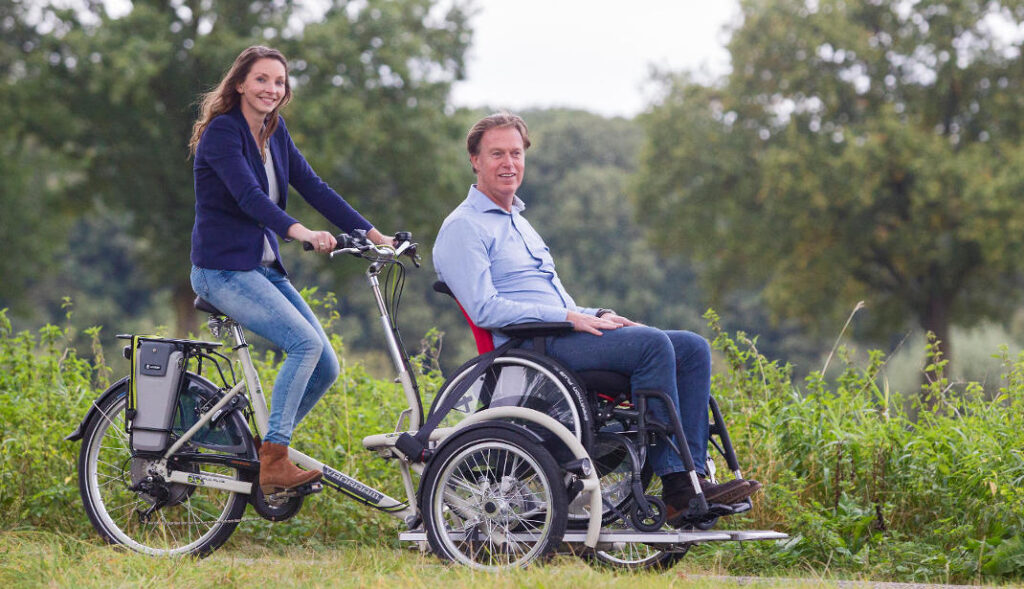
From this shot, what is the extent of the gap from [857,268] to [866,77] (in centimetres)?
401

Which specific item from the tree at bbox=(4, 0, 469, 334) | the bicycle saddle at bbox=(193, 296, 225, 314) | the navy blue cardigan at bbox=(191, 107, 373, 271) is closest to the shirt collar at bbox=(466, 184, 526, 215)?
the navy blue cardigan at bbox=(191, 107, 373, 271)

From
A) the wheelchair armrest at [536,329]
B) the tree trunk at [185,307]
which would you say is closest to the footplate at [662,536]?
the wheelchair armrest at [536,329]

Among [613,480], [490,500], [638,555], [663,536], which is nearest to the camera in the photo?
[663,536]

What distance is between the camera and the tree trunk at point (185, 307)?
20297mm

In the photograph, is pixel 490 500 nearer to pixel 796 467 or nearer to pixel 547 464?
pixel 547 464

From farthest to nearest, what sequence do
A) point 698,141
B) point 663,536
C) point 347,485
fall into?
point 698,141
point 347,485
point 663,536

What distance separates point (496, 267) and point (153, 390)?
1.45 meters

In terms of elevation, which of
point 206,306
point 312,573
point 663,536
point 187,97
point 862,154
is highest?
point 187,97

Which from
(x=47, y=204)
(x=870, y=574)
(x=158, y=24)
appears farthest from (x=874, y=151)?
(x=870, y=574)

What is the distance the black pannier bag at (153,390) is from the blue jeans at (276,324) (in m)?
0.36

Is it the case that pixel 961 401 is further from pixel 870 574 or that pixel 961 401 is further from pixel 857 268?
pixel 857 268

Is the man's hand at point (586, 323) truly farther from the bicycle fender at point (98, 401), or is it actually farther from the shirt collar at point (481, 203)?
the bicycle fender at point (98, 401)

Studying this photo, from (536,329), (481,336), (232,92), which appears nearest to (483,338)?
(481,336)

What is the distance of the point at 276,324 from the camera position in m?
4.29
